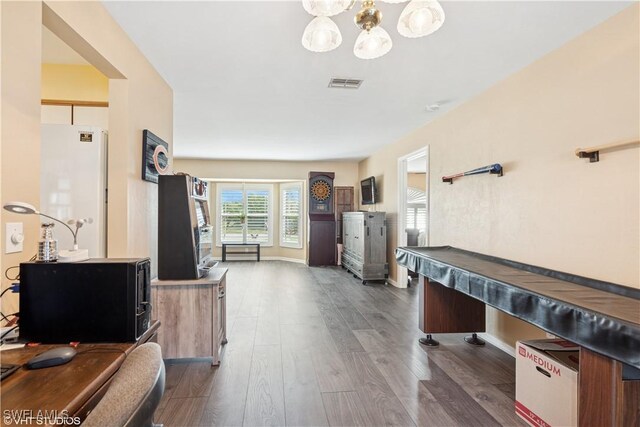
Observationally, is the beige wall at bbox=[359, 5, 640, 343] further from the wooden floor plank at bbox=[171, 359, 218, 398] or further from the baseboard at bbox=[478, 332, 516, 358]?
the wooden floor plank at bbox=[171, 359, 218, 398]

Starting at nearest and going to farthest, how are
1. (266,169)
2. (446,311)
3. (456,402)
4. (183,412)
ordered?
1. (183,412)
2. (456,402)
3. (446,311)
4. (266,169)

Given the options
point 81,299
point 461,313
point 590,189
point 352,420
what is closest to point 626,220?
point 590,189

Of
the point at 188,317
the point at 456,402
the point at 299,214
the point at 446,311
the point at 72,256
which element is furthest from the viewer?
the point at 299,214

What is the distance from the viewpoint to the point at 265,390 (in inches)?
85.7

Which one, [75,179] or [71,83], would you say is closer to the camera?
[75,179]

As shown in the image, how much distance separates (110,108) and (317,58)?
5.06ft

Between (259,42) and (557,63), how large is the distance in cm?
220

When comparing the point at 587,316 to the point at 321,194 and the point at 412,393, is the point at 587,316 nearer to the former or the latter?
the point at 412,393

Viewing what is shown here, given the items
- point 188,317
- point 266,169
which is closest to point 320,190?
point 266,169

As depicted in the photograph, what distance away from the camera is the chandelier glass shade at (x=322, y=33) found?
1354 mm

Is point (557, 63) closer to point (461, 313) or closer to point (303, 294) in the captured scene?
point (461, 313)

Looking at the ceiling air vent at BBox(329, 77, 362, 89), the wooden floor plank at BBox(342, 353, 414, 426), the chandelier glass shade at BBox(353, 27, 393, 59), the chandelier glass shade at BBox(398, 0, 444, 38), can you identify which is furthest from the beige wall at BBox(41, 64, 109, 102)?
the wooden floor plank at BBox(342, 353, 414, 426)

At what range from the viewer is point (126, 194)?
2115 mm

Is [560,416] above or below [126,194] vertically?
below
